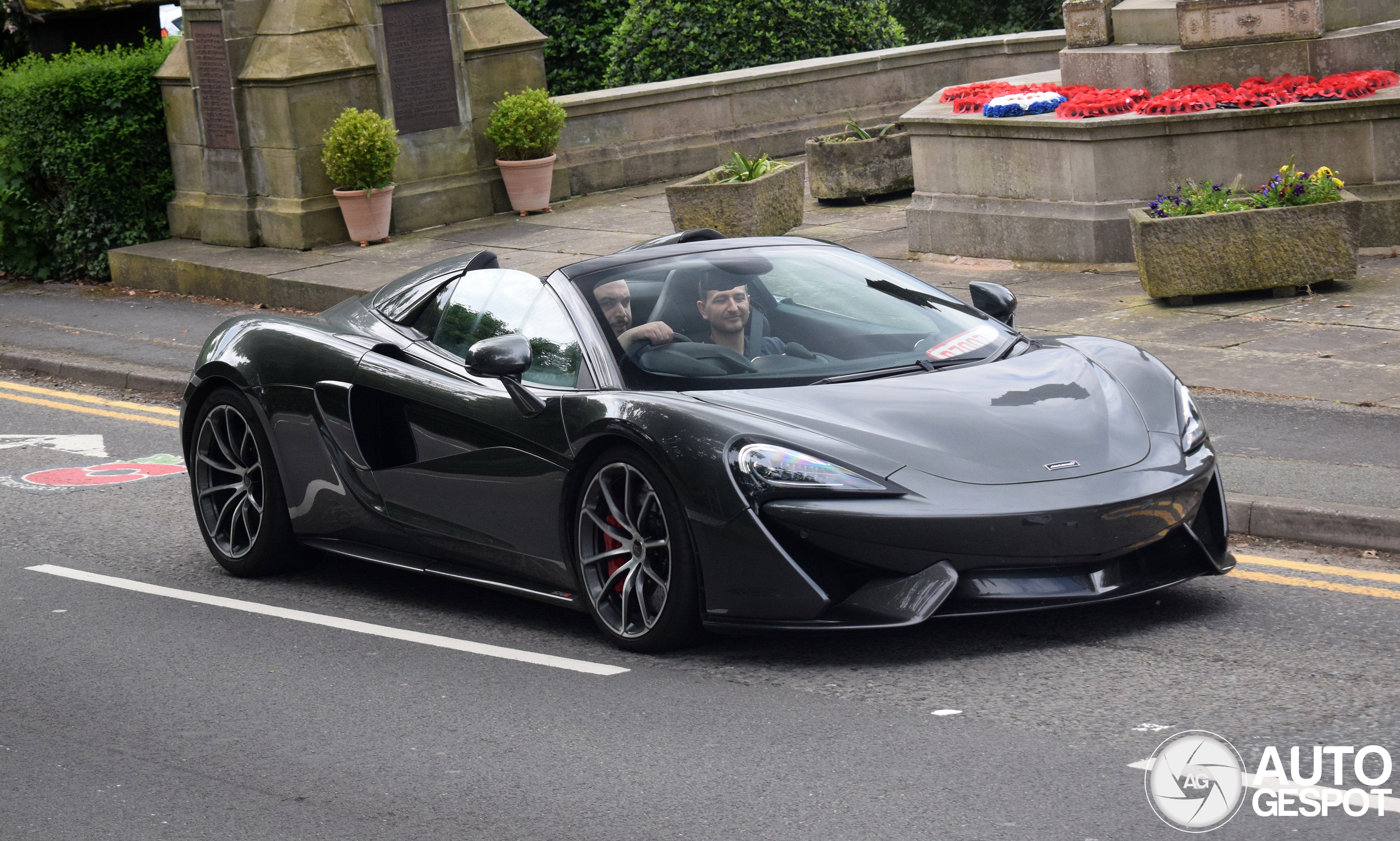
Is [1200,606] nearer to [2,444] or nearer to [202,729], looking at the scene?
[202,729]

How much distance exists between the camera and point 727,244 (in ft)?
22.4

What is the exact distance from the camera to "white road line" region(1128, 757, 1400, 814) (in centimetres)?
419

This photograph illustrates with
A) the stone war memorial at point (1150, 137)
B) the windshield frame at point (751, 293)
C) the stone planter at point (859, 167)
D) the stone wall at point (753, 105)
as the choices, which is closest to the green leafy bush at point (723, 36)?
the stone wall at point (753, 105)

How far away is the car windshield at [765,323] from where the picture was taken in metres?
6.18

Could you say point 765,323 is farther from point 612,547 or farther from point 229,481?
point 229,481

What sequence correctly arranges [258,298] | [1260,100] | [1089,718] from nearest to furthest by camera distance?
1. [1089,718]
2. [1260,100]
3. [258,298]

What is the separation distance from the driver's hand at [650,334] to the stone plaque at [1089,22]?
31.0 feet

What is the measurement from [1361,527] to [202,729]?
14.1 ft

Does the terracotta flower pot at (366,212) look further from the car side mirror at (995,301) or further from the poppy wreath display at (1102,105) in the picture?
the car side mirror at (995,301)

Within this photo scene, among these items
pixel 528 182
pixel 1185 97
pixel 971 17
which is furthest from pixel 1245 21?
pixel 971 17

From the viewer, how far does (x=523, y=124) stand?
17750mm

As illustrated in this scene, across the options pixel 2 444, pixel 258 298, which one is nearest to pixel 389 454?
pixel 2 444

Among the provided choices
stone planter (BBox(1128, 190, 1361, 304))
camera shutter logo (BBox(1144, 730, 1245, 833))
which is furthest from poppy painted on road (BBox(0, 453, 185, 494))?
camera shutter logo (BBox(1144, 730, 1245, 833))

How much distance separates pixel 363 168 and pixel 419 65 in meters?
1.45
